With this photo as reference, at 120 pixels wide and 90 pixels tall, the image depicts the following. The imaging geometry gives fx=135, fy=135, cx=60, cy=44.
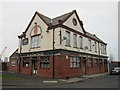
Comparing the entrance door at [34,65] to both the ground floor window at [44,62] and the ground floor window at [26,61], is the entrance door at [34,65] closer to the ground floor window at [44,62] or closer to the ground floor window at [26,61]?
the ground floor window at [26,61]

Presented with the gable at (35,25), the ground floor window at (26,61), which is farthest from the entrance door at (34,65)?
the gable at (35,25)

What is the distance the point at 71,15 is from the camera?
20797mm

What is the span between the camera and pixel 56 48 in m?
18.1

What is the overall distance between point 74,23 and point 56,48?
19.3 ft

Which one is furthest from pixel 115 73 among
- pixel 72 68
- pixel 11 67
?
pixel 11 67

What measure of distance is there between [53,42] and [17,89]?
31.3 feet

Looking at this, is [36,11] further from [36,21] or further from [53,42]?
[53,42]

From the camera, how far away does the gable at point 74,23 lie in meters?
20.0

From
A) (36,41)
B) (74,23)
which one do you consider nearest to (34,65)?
(36,41)

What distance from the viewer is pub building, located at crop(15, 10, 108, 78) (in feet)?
59.0

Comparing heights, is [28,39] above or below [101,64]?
above

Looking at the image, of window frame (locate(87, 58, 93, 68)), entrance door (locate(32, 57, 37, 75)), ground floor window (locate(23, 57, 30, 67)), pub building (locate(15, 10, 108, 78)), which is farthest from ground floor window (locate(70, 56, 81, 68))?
ground floor window (locate(23, 57, 30, 67))

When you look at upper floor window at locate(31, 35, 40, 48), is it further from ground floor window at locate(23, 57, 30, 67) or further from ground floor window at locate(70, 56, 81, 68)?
ground floor window at locate(70, 56, 81, 68)

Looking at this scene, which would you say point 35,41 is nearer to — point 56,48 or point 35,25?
point 35,25
